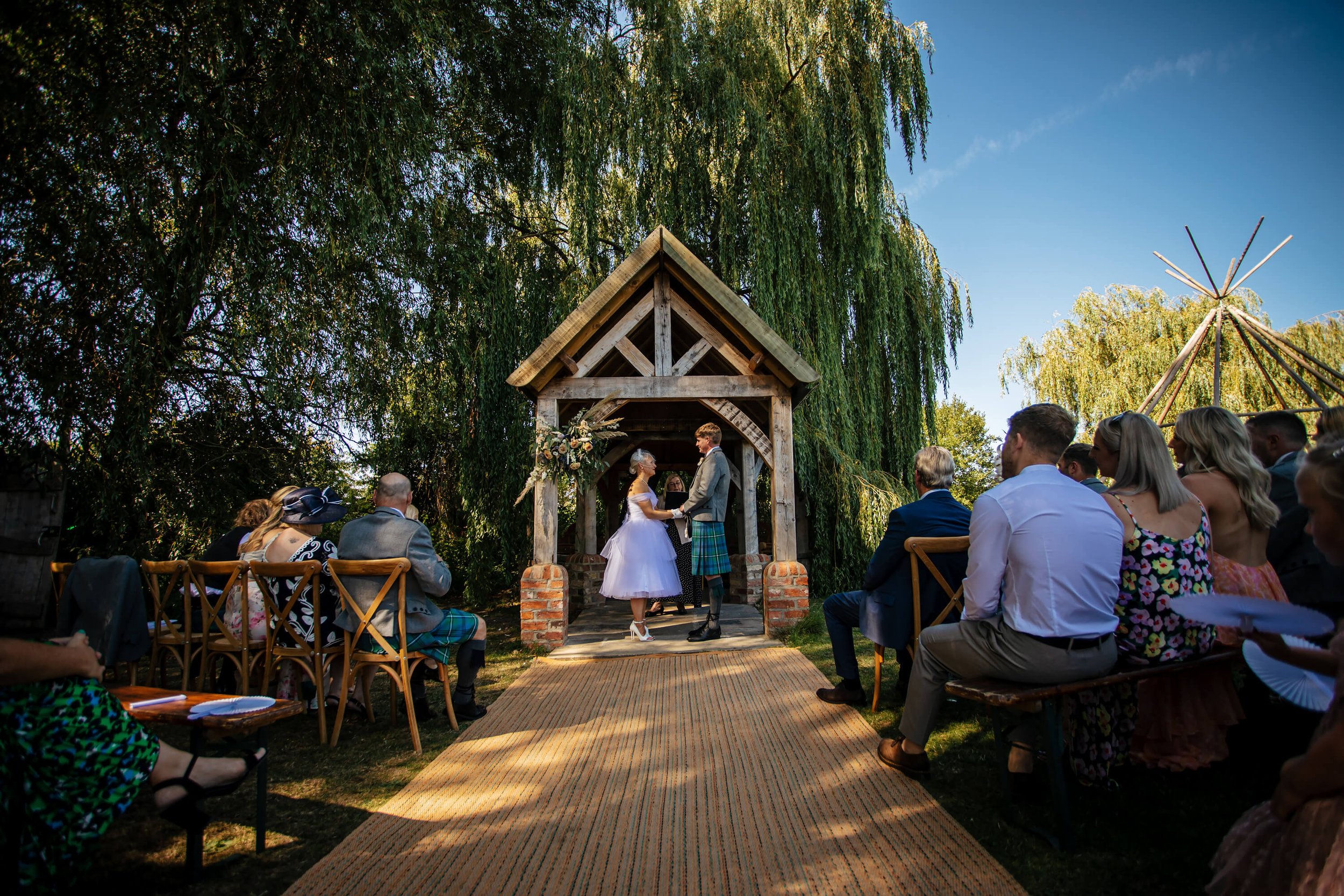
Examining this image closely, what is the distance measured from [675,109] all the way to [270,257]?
18.7 feet

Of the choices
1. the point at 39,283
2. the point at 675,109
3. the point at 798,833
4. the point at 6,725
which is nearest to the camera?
the point at 6,725

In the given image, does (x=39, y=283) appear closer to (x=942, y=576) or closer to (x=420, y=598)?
(x=420, y=598)

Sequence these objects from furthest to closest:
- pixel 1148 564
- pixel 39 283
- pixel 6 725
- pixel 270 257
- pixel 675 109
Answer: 1. pixel 675 109
2. pixel 270 257
3. pixel 39 283
4. pixel 1148 564
5. pixel 6 725

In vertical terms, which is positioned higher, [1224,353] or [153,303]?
[1224,353]

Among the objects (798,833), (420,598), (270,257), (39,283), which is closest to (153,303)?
(39,283)

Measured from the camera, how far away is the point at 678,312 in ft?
23.5

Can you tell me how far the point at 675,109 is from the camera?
9641 millimetres

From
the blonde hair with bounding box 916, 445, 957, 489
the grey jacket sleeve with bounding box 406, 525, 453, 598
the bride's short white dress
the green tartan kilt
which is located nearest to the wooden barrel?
the grey jacket sleeve with bounding box 406, 525, 453, 598

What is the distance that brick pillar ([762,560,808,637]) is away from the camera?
675 centimetres

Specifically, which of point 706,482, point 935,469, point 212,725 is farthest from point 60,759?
point 706,482

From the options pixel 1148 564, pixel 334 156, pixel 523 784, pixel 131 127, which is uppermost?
pixel 334 156

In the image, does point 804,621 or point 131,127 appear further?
point 804,621

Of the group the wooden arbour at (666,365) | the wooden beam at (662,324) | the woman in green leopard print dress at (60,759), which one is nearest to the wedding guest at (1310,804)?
the woman in green leopard print dress at (60,759)

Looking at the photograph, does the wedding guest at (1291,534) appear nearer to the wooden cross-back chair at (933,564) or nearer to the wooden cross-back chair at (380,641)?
the wooden cross-back chair at (933,564)
